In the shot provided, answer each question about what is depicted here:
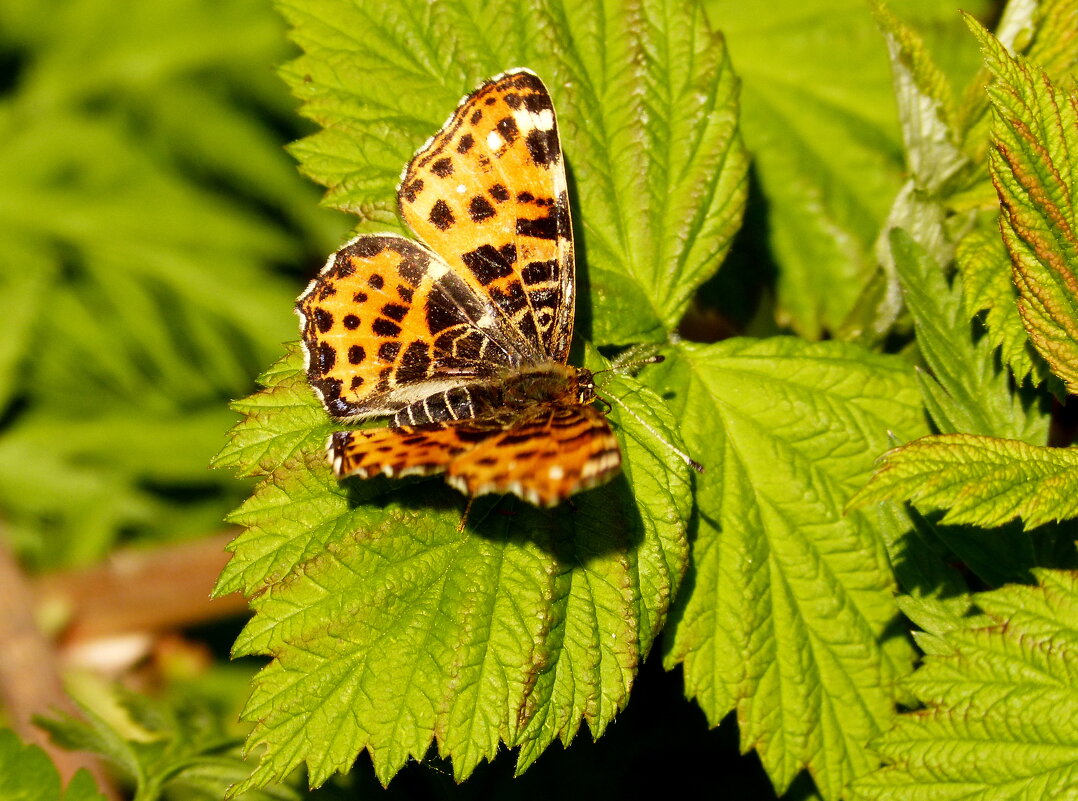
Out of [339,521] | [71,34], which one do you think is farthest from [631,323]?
[71,34]

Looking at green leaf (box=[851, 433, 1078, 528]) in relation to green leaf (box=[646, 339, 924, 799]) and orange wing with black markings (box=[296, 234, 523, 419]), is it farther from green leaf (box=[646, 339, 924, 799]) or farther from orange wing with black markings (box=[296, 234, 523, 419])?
orange wing with black markings (box=[296, 234, 523, 419])

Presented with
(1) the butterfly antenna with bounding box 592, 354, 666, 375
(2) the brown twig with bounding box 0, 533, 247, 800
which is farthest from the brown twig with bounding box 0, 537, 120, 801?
(1) the butterfly antenna with bounding box 592, 354, 666, 375

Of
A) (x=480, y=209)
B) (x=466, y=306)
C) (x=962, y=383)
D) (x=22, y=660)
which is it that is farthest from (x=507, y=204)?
(x=22, y=660)

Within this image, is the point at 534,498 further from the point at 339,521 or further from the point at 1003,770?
the point at 1003,770

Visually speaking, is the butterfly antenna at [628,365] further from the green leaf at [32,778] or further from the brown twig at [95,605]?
the brown twig at [95,605]

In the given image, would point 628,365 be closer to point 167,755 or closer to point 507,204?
point 507,204

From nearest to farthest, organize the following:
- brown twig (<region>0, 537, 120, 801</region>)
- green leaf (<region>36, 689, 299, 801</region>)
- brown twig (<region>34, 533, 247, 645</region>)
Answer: green leaf (<region>36, 689, 299, 801</region>) < brown twig (<region>0, 537, 120, 801</region>) < brown twig (<region>34, 533, 247, 645</region>)

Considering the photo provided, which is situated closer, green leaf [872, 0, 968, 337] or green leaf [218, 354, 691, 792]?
green leaf [218, 354, 691, 792]
